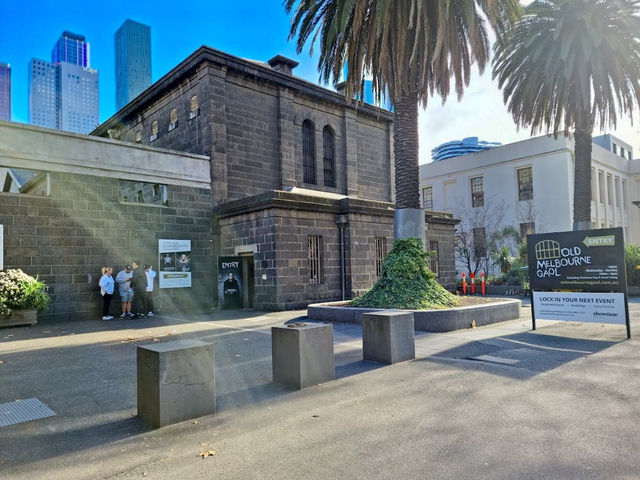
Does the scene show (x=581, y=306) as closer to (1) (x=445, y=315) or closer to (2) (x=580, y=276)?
(2) (x=580, y=276)

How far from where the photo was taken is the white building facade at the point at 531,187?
34.9 metres

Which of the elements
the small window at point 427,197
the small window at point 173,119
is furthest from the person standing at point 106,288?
the small window at point 427,197

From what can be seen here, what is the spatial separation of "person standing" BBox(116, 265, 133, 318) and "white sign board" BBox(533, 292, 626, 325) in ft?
42.0

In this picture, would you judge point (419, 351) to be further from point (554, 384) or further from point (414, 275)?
point (414, 275)

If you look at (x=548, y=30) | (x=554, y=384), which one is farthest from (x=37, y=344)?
(x=548, y=30)

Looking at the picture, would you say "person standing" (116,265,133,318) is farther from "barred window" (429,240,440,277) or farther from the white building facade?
the white building facade

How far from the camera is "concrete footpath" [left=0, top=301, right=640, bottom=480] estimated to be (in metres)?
3.83

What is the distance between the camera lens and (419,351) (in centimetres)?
863

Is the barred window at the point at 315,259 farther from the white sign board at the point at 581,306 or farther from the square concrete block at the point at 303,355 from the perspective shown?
the square concrete block at the point at 303,355

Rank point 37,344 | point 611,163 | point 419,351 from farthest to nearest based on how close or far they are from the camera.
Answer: point 611,163, point 37,344, point 419,351

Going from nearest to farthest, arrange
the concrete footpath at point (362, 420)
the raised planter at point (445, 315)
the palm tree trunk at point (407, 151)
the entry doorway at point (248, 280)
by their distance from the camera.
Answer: the concrete footpath at point (362, 420) → the raised planter at point (445, 315) → the palm tree trunk at point (407, 151) → the entry doorway at point (248, 280)

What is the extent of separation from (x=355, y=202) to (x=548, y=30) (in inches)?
440

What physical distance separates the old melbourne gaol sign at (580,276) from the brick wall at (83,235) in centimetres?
1328

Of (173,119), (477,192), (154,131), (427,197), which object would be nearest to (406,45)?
(173,119)
